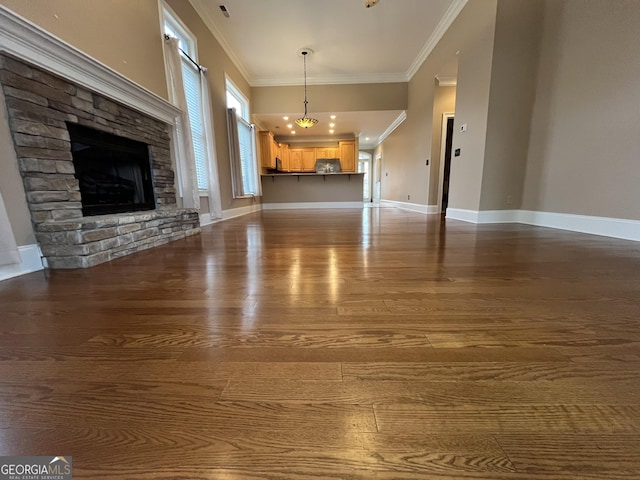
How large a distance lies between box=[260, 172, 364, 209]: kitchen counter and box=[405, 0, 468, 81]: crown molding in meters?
3.08

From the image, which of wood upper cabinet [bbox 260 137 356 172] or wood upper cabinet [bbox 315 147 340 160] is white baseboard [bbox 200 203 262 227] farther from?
wood upper cabinet [bbox 315 147 340 160]

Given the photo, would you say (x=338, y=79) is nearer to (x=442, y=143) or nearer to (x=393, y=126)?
(x=393, y=126)

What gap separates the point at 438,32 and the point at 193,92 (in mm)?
4111

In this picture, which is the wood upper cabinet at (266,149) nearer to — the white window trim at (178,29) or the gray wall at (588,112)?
the white window trim at (178,29)

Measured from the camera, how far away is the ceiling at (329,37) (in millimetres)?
3604

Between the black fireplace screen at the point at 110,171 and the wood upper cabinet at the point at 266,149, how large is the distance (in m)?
4.65

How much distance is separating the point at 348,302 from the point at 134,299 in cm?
100

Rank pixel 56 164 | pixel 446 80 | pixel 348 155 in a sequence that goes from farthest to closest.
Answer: pixel 348 155 → pixel 446 80 → pixel 56 164

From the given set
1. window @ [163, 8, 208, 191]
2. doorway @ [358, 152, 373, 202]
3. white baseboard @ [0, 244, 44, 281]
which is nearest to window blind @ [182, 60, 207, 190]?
window @ [163, 8, 208, 191]

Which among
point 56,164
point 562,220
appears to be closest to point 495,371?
point 56,164

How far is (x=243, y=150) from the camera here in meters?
5.82

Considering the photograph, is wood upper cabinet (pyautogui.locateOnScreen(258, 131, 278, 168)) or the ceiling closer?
the ceiling

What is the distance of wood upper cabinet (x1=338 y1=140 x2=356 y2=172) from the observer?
7.93 metres

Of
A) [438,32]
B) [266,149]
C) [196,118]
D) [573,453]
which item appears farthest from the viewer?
[266,149]
